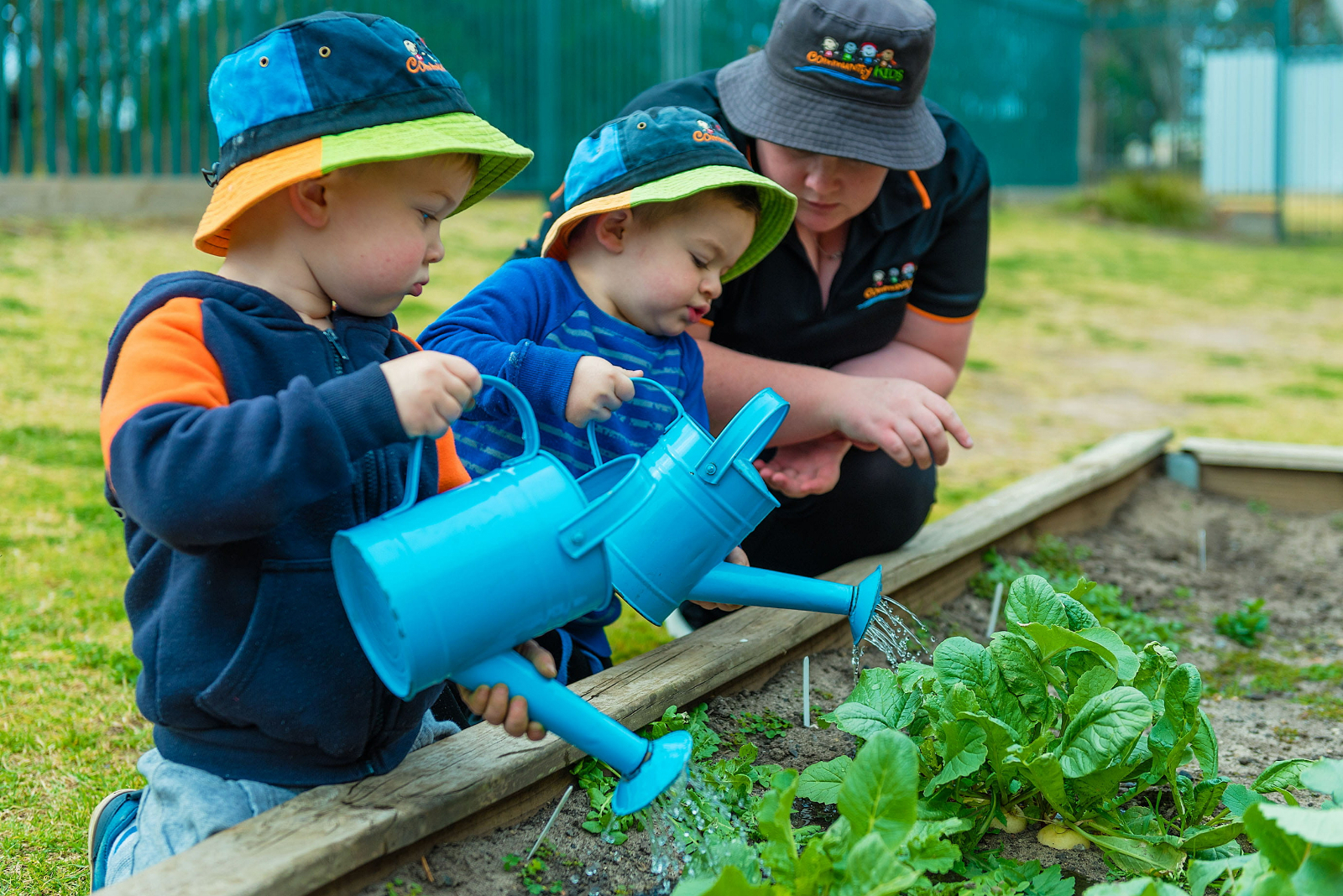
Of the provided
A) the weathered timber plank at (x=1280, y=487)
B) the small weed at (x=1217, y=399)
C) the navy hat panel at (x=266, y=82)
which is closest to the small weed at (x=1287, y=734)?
the weathered timber plank at (x=1280, y=487)

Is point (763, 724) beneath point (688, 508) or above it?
beneath

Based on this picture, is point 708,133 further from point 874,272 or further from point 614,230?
point 874,272

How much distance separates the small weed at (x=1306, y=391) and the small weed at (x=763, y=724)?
17.2 ft

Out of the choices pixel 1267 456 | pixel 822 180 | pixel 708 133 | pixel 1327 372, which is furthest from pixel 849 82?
pixel 1327 372

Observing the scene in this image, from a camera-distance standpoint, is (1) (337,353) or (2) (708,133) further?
(2) (708,133)

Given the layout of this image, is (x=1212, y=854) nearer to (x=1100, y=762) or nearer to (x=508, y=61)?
(x=1100, y=762)

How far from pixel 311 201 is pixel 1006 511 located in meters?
2.17

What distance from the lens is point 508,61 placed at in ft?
27.7

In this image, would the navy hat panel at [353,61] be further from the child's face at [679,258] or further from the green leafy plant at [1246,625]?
the green leafy plant at [1246,625]

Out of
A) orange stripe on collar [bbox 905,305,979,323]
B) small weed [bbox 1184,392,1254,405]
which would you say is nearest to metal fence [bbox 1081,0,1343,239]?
small weed [bbox 1184,392,1254,405]

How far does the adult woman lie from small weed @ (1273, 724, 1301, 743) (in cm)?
84

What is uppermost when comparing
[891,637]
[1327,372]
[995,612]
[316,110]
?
[316,110]

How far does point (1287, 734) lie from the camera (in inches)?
88.7

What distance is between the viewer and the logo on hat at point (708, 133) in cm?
197
